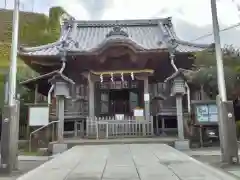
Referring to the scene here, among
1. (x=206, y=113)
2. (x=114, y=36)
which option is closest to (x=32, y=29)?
(x=114, y=36)

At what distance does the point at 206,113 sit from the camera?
1242cm

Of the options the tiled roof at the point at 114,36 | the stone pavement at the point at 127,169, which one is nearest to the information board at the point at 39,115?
the stone pavement at the point at 127,169

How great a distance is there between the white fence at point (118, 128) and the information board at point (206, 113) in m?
2.86

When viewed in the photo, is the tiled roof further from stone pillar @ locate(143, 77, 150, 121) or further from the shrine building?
stone pillar @ locate(143, 77, 150, 121)

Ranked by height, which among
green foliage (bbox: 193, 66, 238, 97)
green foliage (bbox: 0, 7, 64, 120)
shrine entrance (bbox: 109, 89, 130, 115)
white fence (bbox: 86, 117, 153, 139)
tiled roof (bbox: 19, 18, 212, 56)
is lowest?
white fence (bbox: 86, 117, 153, 139)

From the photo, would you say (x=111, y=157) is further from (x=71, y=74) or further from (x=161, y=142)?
(x=71, y=74)

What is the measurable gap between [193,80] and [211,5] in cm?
641

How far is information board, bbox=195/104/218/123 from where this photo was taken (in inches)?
486

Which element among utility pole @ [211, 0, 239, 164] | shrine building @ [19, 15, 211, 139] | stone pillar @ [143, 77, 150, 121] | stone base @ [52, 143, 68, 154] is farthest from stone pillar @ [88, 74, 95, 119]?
utility pole @ [211, 0, 239, 164]

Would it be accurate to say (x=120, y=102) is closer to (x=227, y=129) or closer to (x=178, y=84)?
(x=178, y=84)

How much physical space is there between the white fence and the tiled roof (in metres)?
4.26

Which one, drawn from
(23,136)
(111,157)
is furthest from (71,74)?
(111,157)

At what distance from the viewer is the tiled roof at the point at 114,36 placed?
1711 cm

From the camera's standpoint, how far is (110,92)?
60.5 ft
